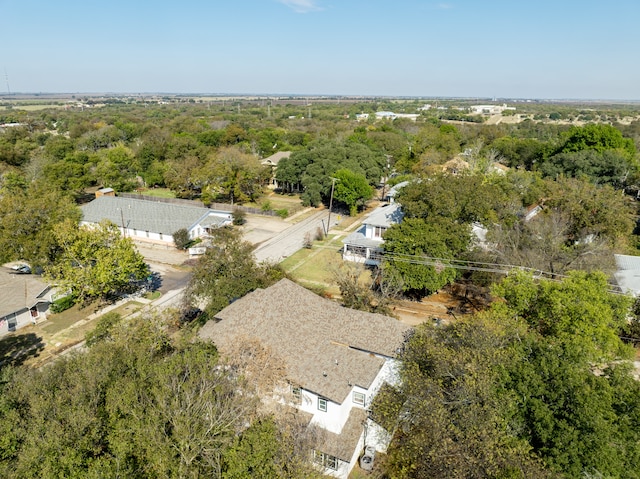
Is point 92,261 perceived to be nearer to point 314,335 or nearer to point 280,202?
point 314,335

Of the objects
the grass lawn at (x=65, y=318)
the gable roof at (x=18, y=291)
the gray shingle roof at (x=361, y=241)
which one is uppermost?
the gray shingle roof at (x=361, y=241)

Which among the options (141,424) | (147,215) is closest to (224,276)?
(141,424)

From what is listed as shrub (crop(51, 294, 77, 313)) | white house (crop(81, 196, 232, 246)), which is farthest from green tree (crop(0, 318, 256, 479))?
white house (crop(81, 196, 232, 246))

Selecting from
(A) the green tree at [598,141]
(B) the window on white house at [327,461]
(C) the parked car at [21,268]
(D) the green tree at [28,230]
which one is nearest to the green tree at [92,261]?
(D) the green tree at [28,230]

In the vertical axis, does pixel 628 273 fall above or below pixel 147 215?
above

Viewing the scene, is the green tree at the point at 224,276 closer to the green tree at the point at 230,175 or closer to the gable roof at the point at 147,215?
the gable roof at the point at 147,215

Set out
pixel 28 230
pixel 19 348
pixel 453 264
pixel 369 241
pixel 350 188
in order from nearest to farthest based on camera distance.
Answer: pixel 19 348 < pixel 453 264 < pixel 28 230 < pixel 369 241 < pixel 350 188
